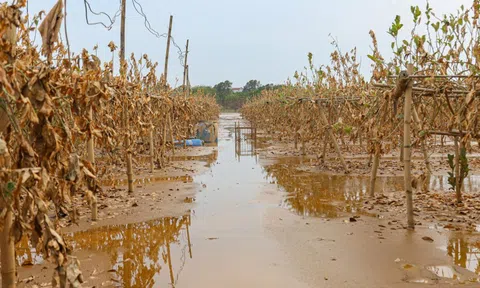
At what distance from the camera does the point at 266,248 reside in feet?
19.0

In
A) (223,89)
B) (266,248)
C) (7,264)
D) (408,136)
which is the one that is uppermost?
(223,89)

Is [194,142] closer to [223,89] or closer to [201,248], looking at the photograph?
[201,248]

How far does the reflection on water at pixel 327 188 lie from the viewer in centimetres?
812

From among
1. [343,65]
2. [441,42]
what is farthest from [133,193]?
[343,65]

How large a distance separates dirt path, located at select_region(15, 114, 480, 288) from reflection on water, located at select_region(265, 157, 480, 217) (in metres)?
0.08

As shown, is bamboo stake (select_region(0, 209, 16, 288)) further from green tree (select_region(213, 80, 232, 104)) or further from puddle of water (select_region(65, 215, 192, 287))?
green tree (select_region(213, 80, 232, 104))

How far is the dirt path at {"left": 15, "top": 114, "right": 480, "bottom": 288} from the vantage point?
4.72 m

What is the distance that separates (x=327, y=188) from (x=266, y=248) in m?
4.65

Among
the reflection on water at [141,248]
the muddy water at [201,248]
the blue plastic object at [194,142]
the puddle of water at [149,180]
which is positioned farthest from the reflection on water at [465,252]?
the blue plastic object at [194,142]

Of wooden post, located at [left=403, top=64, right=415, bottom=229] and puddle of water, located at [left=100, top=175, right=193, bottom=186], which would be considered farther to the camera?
puddle of water, located at [left=100, top=175, right=193, bottom=186]

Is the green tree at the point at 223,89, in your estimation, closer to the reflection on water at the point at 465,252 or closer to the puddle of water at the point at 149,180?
the puddle of water at the point at 149,180

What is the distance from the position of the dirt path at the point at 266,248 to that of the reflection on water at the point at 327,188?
8 centimetres

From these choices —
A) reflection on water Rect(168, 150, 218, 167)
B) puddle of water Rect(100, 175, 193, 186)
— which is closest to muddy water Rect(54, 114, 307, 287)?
puddle of water Rect(100, 175, 193, 186)

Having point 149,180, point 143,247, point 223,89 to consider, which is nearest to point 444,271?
point 143,247
